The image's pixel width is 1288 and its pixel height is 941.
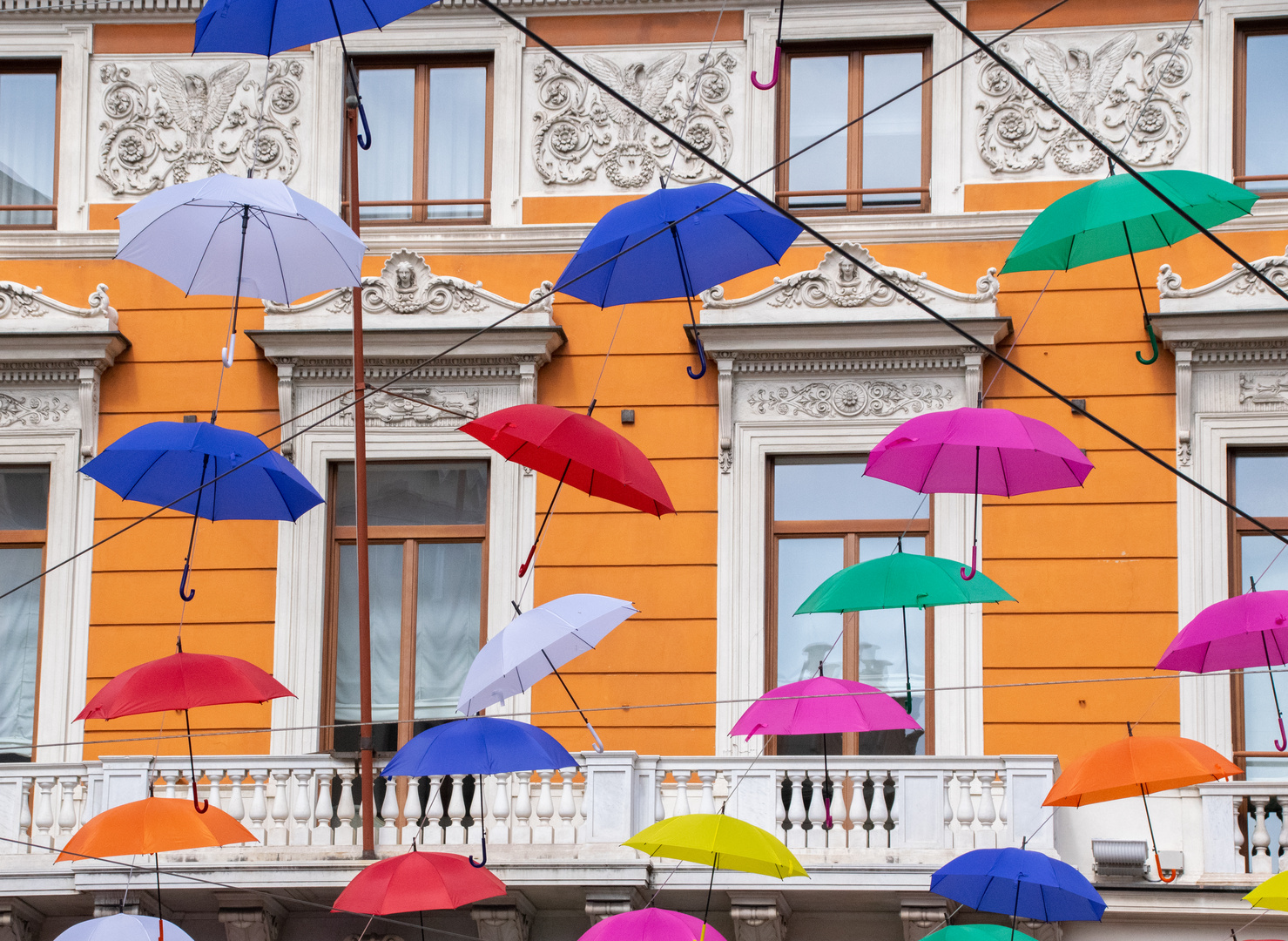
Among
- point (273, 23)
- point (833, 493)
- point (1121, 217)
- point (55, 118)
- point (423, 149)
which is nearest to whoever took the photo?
point (273, 23)

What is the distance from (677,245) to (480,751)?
136 inches

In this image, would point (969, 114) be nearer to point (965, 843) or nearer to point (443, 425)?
point (443, 425)

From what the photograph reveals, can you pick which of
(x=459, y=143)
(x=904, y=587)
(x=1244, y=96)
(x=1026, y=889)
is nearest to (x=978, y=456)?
(x=904, y=587)

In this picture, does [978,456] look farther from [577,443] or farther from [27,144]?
[27,144]

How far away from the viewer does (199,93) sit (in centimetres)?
1645

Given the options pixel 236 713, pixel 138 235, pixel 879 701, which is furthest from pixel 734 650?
pixel 138 235

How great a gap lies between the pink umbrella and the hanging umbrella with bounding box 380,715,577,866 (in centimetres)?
277

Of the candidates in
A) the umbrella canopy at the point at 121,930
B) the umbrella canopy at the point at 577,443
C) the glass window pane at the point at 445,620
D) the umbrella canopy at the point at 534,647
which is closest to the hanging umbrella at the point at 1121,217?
the umbrella canopy at the point at 577,443

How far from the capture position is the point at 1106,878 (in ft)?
44.3

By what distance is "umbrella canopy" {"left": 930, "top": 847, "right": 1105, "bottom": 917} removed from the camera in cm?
1155

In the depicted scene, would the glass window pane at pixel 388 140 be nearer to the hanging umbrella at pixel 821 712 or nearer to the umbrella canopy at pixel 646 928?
the hanging umbrella at pixel 821 712

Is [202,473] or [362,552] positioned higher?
[202,473]

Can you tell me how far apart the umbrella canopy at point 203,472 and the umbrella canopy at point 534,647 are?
6.18 ft

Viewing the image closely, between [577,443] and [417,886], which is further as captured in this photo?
[417,886]
